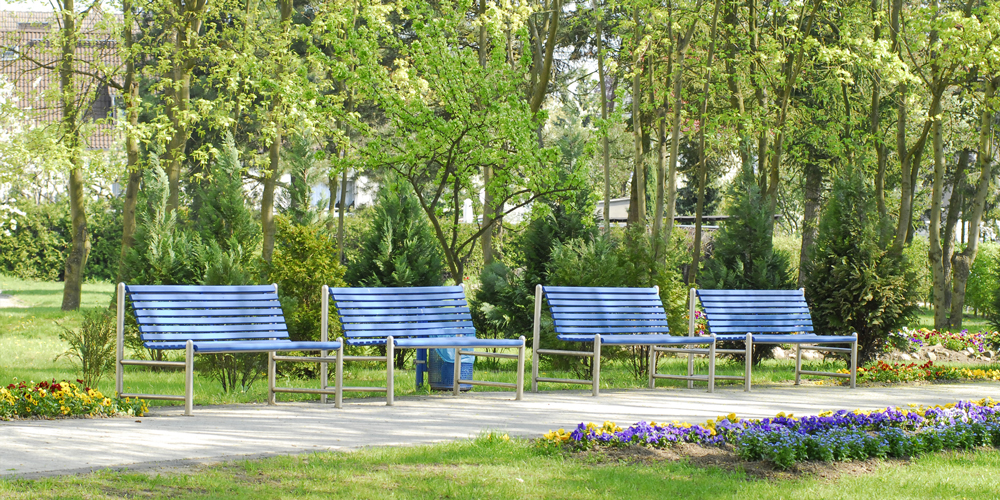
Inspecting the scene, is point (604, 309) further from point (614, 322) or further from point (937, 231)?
point (937, 231)

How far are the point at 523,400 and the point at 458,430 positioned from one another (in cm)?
191

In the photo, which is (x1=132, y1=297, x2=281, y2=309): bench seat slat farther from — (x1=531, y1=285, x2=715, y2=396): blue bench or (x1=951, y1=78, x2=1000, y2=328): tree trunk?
(x1=951, y1=78, x2=1000, y2=328): tree trunk

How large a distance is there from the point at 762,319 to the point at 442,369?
3589 mm

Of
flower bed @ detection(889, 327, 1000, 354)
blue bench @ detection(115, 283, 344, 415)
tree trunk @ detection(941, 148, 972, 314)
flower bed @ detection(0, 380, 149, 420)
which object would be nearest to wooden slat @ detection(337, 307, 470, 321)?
blue bench @ detection(115, 283, 344, 415)

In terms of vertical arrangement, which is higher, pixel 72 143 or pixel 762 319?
pixel 72 143

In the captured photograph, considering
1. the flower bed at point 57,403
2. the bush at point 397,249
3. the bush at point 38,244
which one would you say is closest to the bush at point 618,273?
the bush at point 397,249

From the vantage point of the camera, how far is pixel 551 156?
10008mm

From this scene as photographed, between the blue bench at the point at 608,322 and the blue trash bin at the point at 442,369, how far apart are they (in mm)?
731

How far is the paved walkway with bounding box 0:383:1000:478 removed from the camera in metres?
4.80

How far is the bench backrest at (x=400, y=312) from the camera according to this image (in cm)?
771

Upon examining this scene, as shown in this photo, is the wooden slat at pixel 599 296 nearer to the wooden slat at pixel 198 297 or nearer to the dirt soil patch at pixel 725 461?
the wooden slat at pixel 198 297

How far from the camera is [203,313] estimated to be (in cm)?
720

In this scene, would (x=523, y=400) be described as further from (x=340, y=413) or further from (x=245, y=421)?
(x=245, y=421)

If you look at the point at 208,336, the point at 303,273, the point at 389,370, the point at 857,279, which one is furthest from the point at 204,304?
the point at 857,279
